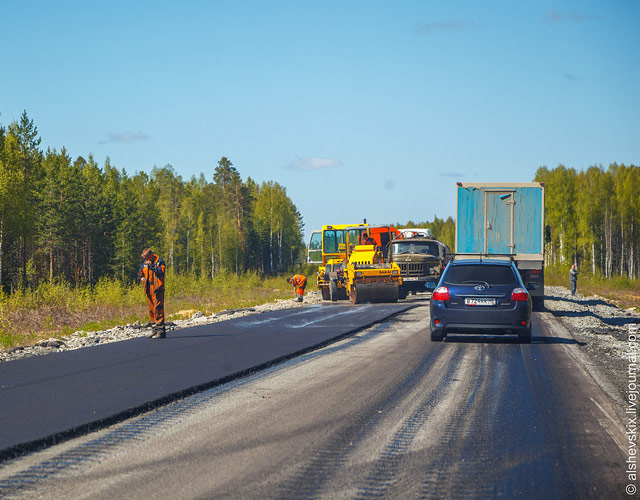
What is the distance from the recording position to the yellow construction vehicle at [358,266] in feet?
95.5

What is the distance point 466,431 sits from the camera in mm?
6953

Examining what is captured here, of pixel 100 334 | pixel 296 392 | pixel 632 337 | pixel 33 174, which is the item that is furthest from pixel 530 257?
pixel 33 174

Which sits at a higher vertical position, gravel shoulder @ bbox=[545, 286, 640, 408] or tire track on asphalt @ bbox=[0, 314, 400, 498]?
tire track on asphalt @ bbox=[0, 314, 400, 498]

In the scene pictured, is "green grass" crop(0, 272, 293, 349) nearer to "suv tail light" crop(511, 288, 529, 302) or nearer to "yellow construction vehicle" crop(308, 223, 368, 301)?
"yellow construction vehicle" crop(308, 223, 368, 301)

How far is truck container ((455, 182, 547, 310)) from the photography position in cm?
2320

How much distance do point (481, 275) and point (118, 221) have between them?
68.3 metres

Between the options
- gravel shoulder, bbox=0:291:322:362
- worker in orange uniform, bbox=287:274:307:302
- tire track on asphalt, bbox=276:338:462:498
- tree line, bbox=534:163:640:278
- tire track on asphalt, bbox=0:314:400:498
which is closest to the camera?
tire track on asphalt, bbox=276:338:462:498

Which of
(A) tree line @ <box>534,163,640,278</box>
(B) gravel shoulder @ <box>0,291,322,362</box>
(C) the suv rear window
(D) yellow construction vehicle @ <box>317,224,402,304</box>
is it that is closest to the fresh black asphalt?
(B) gravel shoulder @ <box>0,291,322,362</box>

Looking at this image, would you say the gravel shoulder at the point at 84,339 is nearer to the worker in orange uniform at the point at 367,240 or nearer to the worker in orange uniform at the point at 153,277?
the worker in orange uniform at the point at 153,277

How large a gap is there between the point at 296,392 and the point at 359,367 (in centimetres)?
237

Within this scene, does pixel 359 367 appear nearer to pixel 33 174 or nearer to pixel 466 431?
pixel 466 431

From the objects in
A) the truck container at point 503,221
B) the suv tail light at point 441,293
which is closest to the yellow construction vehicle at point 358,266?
the truck container at point 503,221

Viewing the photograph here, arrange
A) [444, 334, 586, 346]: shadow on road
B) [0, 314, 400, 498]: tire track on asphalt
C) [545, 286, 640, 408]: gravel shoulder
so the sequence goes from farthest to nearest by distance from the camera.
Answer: [444, 334, 586, 346]: shadow on road, [545, 286, 640, 408]: gravel shoulder, [0, 314, 400, 498]: tire track on asphalt

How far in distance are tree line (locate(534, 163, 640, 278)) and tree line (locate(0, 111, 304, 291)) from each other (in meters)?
38.1
